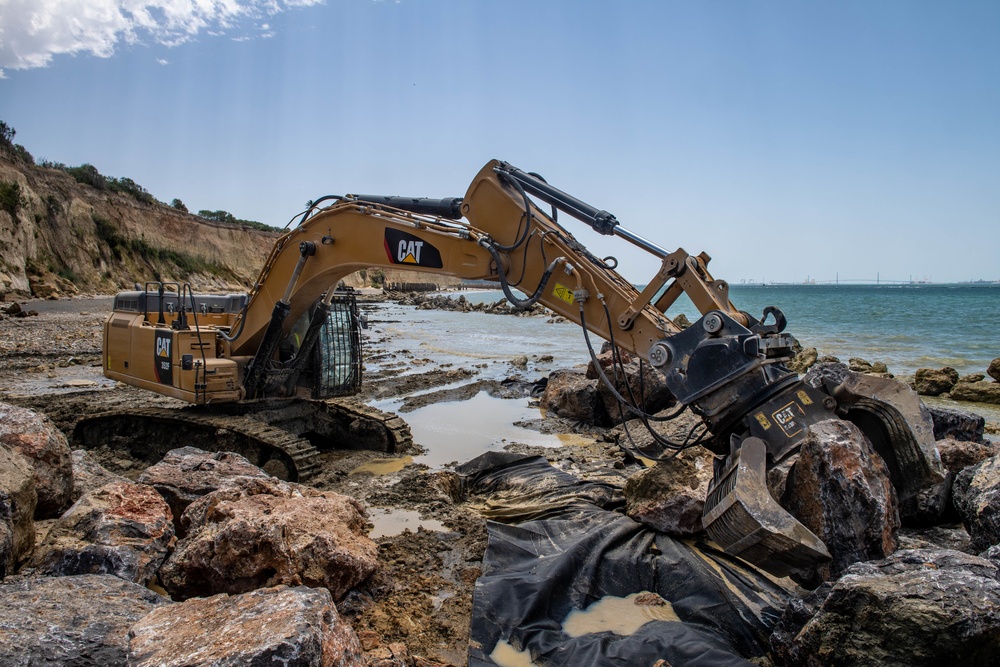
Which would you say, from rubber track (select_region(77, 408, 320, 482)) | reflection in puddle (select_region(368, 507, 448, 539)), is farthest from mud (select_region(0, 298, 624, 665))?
rubber track (select_region(77, 408, 320, 482))

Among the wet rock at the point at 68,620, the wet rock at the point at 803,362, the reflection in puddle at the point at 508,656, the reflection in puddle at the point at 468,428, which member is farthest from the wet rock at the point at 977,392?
the wet rock at the point at 68,620

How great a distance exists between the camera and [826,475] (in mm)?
3850

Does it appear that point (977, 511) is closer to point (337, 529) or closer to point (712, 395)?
point (712, 395)

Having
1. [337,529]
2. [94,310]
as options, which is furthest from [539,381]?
[94,310]

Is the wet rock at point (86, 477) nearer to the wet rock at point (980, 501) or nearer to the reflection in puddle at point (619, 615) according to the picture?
the reflection in puddle at point (619, 615)

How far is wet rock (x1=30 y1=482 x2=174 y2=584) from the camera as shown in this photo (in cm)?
381

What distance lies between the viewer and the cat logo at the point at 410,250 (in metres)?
5.93

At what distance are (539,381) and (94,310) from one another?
A: 2108 centimetres

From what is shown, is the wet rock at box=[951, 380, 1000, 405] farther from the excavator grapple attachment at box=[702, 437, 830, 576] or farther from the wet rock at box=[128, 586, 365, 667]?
the wet rock at box=[128, 586, 365, 667]

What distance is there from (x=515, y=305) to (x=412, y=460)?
10.3 ft

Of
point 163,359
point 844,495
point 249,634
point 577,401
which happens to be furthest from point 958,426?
point 163,359

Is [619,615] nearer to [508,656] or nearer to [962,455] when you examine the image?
A: [508,656]

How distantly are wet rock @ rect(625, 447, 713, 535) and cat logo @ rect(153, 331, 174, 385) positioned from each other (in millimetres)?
5285

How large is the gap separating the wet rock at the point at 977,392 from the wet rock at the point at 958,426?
24.0ft
